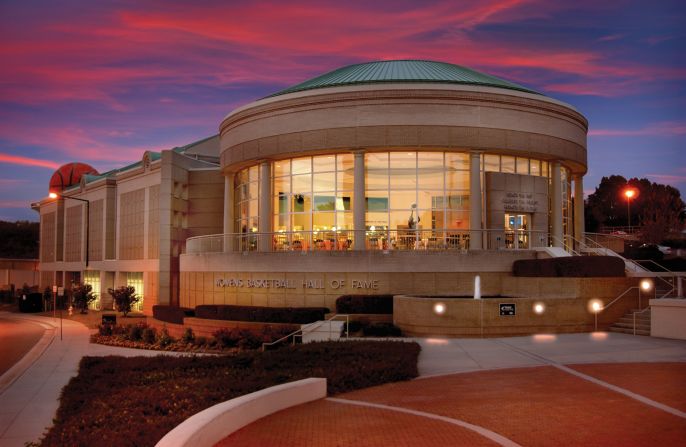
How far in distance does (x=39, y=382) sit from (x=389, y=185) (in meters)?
19.6

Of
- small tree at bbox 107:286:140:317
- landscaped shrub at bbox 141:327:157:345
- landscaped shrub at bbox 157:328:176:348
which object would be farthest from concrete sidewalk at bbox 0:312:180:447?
small tree at bbox 107:286:140:317

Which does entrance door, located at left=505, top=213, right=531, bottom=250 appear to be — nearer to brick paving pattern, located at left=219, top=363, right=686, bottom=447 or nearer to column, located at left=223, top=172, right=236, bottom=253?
column, located at left=223, top=172, right=236, bottom=253

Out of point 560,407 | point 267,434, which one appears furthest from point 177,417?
point 560,407

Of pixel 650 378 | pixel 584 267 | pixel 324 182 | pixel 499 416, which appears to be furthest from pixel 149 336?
pixel 650 378

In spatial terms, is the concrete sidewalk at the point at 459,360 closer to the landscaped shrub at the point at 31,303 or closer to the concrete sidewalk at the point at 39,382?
the concrete sidewalk at the point at 39,382

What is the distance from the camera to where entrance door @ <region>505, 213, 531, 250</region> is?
3575cm

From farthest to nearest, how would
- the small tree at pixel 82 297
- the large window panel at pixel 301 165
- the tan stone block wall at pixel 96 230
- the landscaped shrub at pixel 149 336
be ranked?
the tan stone block wall at pixel 96 230 < the small tree at pixel 82 297 < the large window panel at pixel 301 165 < the landscaped shrub at pixel 149 336

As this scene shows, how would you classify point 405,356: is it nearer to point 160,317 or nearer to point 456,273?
point 456,273

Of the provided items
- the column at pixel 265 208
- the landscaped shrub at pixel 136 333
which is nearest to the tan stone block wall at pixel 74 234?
the column at pixel 265 208

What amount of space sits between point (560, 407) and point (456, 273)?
1687 cm

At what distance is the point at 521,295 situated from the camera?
2861 centimetres

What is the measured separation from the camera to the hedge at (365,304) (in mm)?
28328

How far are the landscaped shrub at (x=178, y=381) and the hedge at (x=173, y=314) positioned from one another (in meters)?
13.4

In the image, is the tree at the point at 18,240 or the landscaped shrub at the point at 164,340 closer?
the landscaped shrub at the point at 164,340
